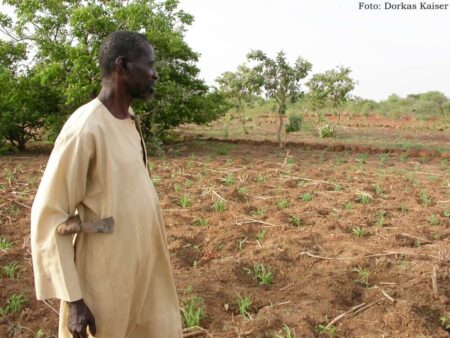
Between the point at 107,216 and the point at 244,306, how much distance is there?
2.13 m

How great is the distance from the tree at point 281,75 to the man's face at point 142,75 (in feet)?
36.4

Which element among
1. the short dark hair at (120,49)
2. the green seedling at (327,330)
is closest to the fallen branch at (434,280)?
the green seedling at (327,330)

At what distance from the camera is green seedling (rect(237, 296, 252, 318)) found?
12.2 ft

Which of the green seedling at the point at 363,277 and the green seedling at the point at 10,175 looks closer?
the green seedling at the point at 363,277

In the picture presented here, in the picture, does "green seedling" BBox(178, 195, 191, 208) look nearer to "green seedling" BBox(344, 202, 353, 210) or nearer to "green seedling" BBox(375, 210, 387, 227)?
"green seedling" BBox(344, 202, 353, 210)

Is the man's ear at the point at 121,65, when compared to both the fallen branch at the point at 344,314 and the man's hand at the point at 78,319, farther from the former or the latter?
the fallen branch at the point at 344,314

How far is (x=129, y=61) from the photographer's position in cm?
199

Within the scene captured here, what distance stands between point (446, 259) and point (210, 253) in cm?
216

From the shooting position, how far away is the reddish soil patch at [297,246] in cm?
365

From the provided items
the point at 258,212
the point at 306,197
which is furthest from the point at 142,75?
the point at 306,197

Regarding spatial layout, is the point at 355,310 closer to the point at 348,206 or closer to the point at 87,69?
the point at 348,206

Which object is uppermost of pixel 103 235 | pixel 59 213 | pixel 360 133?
pixel 59 213

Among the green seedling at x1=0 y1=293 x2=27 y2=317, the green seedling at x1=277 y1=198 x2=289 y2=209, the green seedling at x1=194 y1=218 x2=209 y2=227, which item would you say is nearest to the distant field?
the green seedling at x1=277 y1=198 x2=289 y2=209

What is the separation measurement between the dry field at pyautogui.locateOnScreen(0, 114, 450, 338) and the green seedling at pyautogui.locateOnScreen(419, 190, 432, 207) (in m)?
0.02
